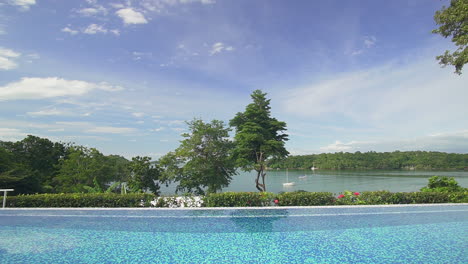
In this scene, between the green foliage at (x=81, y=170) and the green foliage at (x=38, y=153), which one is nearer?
the green foliage at (x=81, y=170)

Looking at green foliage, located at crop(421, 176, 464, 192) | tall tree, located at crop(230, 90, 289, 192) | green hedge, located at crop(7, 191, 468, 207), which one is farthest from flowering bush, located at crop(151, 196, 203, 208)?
green foliage, located at crop(421, 176, 464, 192)

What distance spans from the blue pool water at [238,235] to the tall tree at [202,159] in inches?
383

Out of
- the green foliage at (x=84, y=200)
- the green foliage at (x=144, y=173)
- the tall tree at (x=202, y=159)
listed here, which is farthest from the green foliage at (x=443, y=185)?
the green foliage at (x=144, y=173)

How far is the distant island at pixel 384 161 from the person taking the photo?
258 feet

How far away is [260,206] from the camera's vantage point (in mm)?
10609

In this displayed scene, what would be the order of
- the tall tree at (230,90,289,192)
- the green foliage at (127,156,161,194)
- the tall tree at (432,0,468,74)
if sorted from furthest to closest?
the green foliage at (127,156,161,194) → the tall tree at (230,90,289,192) → the tall tree at (432,0,468,74)

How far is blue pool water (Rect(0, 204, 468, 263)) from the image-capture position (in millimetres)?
6082

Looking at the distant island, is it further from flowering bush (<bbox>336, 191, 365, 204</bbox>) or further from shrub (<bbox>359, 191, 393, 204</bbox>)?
flowering bush (<bbox>336, 191, 365, 204</bbox>)

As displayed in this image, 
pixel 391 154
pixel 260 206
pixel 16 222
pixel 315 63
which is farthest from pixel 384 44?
pixel 391 154

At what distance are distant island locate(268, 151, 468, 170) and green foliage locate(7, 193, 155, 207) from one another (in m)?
69.8

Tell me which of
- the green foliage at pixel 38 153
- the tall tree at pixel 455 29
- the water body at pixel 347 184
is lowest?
the water body at pixel 347 184

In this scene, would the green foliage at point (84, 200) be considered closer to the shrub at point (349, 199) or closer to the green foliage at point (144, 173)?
the shrub at point (349, 199)

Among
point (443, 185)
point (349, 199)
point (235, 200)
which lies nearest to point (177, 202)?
point (235, 200)

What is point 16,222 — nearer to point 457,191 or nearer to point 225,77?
point 225,77
